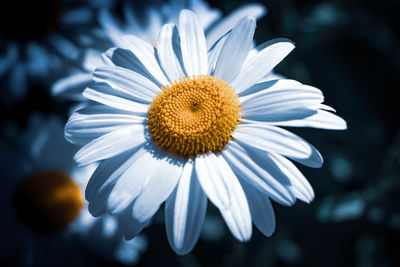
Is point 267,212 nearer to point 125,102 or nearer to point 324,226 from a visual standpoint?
point 125,102

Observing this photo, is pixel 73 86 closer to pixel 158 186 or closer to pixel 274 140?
pixel 158 186

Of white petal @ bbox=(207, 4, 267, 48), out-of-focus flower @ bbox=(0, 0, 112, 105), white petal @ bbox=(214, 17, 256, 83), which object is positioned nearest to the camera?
white petal @ bbox=(214, 17, 256, 83)

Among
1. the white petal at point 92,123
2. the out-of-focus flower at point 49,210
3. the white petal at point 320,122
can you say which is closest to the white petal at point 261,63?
the white petal at point 320,122

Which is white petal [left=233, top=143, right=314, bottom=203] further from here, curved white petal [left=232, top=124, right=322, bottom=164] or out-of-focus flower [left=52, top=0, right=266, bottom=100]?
out-of-focus flower [left=52, top=0, right=266, bottom=100]

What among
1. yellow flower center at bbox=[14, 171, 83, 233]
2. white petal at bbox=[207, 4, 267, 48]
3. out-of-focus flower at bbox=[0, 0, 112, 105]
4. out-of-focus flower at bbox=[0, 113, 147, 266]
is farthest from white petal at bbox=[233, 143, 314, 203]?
out-of-focus flower at bbox=[0, 0, 112, 105]

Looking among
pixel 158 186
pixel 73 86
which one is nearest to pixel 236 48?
pixel 158 186

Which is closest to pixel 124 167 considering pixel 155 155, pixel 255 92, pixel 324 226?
pixel 155 155
